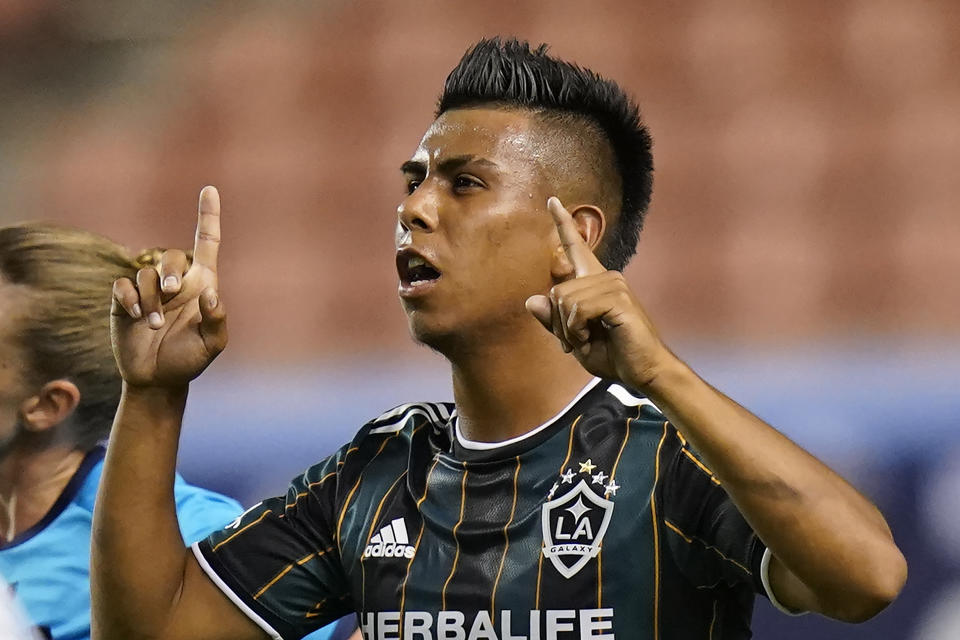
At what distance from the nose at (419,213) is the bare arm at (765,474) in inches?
14.1

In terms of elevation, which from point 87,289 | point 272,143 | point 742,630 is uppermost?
point 272,143

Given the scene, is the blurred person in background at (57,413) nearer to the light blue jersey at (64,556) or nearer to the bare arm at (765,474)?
the light blue jersey at (64,556)

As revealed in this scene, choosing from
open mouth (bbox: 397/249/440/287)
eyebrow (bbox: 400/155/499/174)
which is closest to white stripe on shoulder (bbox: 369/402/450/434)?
open mouth (bbox: 397/249/440/287)

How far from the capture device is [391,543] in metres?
1.73

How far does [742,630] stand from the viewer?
1609mm

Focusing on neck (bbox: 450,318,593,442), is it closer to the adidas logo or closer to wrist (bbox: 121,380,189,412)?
the adidas logo

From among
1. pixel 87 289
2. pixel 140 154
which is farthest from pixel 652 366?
pixel 140 154

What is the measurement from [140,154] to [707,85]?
166 centimetres

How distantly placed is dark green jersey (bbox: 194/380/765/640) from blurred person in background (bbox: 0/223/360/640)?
0.41 metres

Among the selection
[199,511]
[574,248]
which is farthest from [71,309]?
[574,248]

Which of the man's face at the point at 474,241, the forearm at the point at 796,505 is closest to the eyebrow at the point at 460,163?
the man's face at the point at 474,241

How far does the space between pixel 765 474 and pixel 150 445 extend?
769mm

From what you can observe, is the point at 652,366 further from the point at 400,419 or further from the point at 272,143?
the point at 272,143

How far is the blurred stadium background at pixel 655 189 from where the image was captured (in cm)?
271
